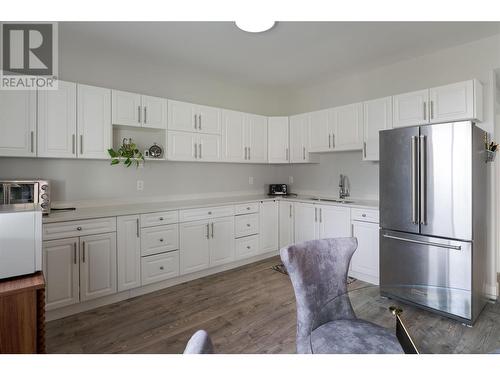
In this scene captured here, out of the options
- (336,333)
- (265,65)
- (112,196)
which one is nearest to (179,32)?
(265,65)

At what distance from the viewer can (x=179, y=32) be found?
2.68 metres

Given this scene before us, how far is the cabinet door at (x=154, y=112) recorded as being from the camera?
3.05 meters

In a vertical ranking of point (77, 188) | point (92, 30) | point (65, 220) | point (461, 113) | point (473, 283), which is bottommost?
point (473, 283)

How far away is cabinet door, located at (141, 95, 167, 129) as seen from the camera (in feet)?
10.00

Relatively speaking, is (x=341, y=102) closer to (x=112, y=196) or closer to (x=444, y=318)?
(x=444, y=318)

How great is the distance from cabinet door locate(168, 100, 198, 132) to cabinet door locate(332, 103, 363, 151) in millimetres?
1832

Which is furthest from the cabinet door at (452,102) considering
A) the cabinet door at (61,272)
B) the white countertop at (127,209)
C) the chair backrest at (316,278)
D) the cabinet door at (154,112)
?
the cabinet door at (61,272)

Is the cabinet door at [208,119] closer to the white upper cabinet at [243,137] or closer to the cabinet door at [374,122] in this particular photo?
the white upper cabinet at [243,137]

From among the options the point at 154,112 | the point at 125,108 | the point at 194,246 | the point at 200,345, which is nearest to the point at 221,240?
the point at 194,246

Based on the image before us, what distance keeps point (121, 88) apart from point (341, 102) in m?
2.96

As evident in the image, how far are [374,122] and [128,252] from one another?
3.07 m

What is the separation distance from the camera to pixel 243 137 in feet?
13.0

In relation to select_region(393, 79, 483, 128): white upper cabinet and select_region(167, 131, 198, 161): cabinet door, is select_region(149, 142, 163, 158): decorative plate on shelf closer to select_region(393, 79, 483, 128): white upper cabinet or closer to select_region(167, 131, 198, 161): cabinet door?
select_region(167, 131, 198, 161): cabinet door

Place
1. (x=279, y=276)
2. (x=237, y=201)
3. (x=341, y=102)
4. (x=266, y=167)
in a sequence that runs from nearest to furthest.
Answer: (x=279, y=276) < (x=237, y=201) < (x=341, y=102) < (x=266, y=167)
